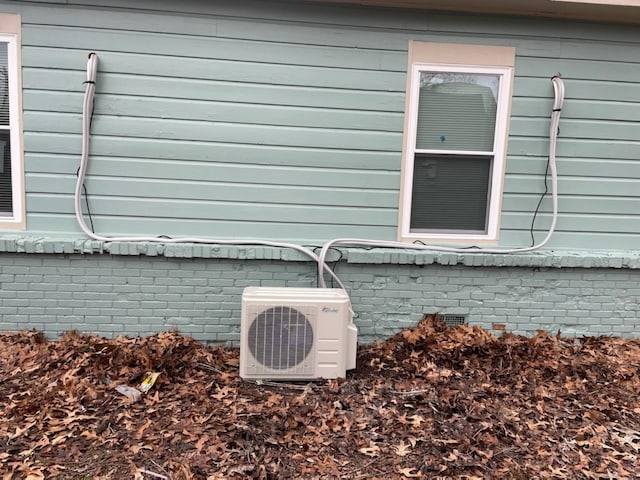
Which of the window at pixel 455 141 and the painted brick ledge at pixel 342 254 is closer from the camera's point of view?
the painted brick ledge at pixel 342 254

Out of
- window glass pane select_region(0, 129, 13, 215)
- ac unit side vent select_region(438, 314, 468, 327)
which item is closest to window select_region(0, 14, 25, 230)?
window glass pane select_region(0, 129, 13, 215)

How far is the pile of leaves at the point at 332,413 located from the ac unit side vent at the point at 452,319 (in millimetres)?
132

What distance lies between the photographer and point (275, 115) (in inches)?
154

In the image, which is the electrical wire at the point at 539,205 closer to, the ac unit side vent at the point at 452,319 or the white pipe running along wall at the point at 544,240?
the white pipe running along wall at the point at 544,240

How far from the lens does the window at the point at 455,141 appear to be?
3.97m

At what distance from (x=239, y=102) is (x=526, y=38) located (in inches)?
97.4

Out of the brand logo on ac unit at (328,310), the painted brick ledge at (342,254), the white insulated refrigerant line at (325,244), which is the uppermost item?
the white insulated refrigerant line at (325,244)

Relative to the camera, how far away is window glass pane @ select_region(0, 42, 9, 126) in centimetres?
373

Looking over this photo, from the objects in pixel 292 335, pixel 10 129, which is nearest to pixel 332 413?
pixel 292 335

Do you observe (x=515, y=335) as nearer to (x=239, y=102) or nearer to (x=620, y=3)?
(x=620, y=3)

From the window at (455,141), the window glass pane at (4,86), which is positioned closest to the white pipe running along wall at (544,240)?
the window at (455,141)

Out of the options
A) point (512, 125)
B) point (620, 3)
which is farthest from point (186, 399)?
point (620, 3)

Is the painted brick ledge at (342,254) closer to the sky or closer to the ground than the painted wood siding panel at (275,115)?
closer to the ground

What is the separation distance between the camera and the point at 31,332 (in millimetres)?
3883
